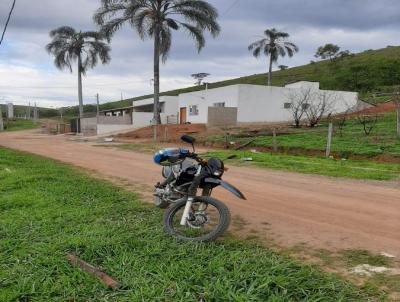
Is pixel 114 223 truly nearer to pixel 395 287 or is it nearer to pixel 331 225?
pixel 331 225

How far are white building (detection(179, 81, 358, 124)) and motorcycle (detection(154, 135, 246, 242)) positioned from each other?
27.7m

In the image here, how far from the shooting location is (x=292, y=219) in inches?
245

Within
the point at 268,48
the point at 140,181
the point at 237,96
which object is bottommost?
the point at 140,181

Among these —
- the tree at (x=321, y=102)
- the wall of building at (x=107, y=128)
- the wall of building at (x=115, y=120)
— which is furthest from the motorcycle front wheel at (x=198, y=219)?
the wall of building at (x=115, y=120)

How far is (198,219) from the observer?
5.21m

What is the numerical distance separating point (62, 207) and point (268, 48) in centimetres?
4148

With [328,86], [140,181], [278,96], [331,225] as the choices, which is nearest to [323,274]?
[331,225]

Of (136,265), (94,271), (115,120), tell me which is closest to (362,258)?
(136,265)

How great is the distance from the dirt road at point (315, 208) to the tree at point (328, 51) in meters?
81.9

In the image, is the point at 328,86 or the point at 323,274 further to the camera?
the point at 328,86

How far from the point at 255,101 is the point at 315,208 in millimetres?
27420

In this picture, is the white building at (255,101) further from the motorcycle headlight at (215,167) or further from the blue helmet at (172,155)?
the motorcycle headlight at (215,167)

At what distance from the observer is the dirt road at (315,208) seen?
5.25m

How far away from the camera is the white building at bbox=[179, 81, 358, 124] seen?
33.4m
